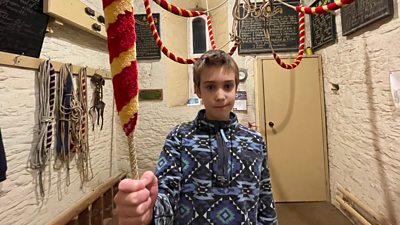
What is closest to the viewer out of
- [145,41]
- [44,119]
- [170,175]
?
[170,175]

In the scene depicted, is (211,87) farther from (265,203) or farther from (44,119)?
(44,119)

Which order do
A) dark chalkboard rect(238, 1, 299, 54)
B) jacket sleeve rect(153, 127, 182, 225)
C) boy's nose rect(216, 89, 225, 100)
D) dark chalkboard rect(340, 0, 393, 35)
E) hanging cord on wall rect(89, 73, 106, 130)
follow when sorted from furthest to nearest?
dark chalkboard rect(238, 1, 299, 54)
hanging cord on wall rect(89, 73, 106, 130)
dark chalkboard rect(340, 0, 393, 35)
boy's nose rect(216, 89, 225, 100)
jacket sleeve rect(153, 127, 182, 225)

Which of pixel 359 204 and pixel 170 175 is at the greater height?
pixel 170 175

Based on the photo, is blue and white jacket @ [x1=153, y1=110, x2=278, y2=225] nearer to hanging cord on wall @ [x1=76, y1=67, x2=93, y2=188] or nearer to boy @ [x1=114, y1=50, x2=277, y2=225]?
boy @ [x1=114, y1=50, x2=277, y2=225]

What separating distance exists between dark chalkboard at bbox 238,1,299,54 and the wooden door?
38cm

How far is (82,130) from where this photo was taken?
2.27 m

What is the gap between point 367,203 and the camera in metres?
1.99

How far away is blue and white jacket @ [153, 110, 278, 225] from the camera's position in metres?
0.82

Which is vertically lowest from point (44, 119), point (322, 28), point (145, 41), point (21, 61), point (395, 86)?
point (44, 119)

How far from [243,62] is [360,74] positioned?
4.65 ft

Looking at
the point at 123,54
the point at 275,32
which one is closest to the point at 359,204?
the point at 275,32

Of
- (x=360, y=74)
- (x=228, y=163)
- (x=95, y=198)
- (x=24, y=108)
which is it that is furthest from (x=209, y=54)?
(x=95, y=198)

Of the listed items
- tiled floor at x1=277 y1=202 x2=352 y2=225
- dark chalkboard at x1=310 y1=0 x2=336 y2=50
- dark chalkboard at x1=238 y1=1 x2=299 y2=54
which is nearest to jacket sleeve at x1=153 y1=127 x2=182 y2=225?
tiled floor at x1=277 y1=202 x2=352 y2=225

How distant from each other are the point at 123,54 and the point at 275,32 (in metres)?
3.12
